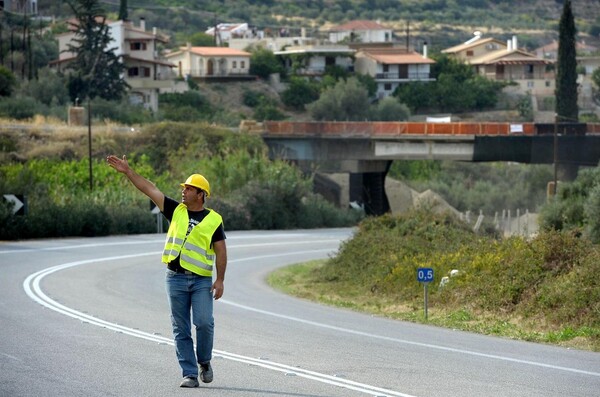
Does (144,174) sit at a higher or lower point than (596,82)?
lower

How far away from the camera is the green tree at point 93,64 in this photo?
310 feet

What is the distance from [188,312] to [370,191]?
2439 inches

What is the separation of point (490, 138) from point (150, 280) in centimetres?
4196

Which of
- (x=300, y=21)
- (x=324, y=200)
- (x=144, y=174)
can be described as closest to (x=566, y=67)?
(x=324, y=200)

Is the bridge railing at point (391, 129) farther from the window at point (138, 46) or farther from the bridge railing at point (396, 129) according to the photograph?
the window at point (138, 46)

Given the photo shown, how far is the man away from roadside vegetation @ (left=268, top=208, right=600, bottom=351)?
6717mm

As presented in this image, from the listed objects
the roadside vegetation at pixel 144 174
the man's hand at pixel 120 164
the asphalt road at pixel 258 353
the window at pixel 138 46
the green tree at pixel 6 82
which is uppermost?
the window at pixel 138 46

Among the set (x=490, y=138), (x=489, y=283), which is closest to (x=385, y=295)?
(x=489, y=283)

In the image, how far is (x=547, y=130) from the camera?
6662 cm

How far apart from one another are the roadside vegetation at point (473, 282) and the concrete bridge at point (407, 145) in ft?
108

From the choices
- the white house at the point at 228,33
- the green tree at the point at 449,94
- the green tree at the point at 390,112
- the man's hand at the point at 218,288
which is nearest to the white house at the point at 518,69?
the green tree at the point at 449,94

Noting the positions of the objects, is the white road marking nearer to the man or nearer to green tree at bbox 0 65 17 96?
the man

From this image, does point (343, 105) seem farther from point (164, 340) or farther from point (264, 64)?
point (164, 340)

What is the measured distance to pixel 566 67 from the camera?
78375 mm
